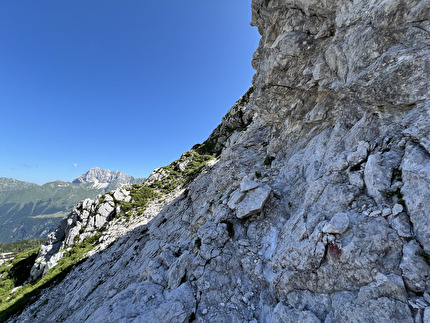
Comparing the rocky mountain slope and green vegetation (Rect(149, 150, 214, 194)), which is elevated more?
green vegetation (Rect(149, 150, 214, 194))

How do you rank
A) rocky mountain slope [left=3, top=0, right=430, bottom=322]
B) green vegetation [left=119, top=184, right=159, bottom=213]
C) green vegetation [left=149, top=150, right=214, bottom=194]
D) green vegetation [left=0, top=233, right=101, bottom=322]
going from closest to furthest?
rocky mountain slope [left=3, top=0, right=430, bottom=322] < green vegetation [left=0, top=233, right=101, bottom=322] < green vegetation [left=119, top=184, right=159, bottom=213] < green vegetation [left=149, top=150, right=214, bottom=194]

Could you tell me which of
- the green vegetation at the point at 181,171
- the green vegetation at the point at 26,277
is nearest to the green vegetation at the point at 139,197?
the green vegetation at the point at 181,171

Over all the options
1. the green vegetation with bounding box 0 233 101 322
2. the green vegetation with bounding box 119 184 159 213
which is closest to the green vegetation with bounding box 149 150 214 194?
the green vegetation with bounding box 119 184 159 213

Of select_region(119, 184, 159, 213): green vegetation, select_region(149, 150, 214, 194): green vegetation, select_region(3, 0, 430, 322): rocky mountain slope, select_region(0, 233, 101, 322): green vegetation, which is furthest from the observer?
select_region(149, 150, 214, 194): green vegetation

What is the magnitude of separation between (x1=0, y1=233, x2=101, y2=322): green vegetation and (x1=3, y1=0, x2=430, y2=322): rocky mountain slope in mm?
3714

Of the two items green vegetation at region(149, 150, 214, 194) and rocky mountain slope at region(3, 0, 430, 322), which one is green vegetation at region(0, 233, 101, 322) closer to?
rocky mountain slope at region(3, 0, 430, 322)

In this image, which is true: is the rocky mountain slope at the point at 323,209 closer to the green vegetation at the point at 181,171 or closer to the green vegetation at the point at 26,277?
the green vegetation at the point at 26,277

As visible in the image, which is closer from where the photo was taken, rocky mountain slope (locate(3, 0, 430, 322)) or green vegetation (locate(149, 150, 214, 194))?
rocky mountain slope (locate(3, 0, 430, 322))

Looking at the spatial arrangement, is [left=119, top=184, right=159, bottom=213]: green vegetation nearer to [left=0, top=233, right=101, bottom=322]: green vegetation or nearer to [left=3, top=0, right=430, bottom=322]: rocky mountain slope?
[left=0, top=233, right=101, bottom=322]: green vegetation

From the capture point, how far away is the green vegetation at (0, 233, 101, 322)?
27.0 m

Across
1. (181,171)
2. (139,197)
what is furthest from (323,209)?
(181,171)

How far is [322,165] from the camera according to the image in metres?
15.7

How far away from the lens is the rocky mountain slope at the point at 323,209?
8578 mm

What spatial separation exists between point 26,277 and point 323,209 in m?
57.0
